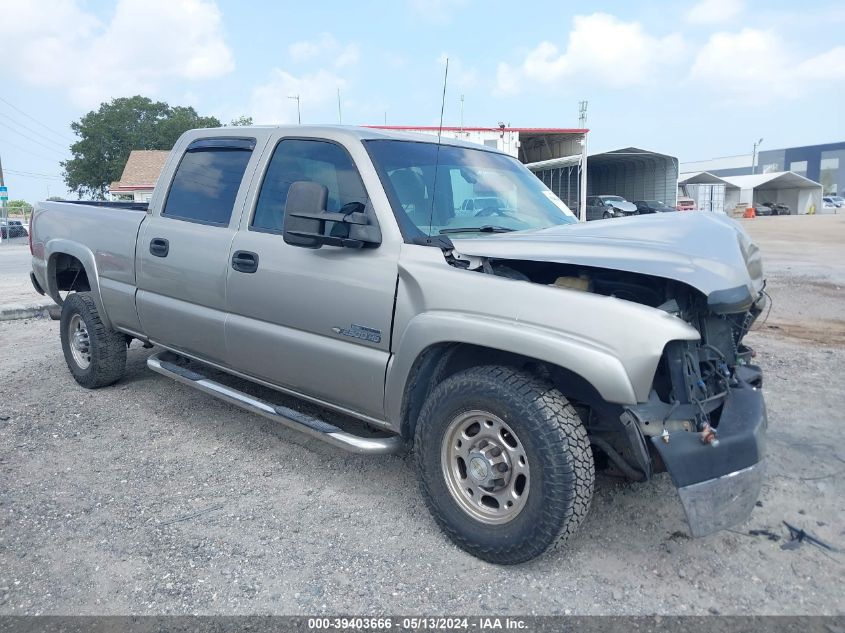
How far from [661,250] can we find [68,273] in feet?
16.7

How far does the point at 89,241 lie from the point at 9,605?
322 cm

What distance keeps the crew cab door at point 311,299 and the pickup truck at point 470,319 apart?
0.01 m

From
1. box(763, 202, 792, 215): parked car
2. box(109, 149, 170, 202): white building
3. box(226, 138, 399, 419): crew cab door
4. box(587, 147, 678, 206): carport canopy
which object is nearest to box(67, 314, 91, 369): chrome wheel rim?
box(226, 138, 399, 419): crew cab door

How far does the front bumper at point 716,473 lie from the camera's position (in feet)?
8.44

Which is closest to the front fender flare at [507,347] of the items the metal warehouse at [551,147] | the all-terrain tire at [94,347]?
the all-terrain tire at [94,347]

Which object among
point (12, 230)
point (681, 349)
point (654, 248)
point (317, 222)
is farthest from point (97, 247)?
point (12, 230)

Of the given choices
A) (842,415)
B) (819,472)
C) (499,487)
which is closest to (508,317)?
(499,487)

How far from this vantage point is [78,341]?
5695 mm

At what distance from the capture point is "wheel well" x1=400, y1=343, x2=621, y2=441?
115 inches

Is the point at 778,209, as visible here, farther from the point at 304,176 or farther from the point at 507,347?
the point at 507,347

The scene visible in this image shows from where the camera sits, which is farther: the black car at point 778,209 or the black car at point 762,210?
the black car at point 778,209

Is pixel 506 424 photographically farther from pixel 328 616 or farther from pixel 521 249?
pixel 328 616

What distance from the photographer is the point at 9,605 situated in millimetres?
2766

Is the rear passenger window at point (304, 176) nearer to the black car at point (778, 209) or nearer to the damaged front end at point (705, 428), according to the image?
the damaged front end at point (705, 428)
